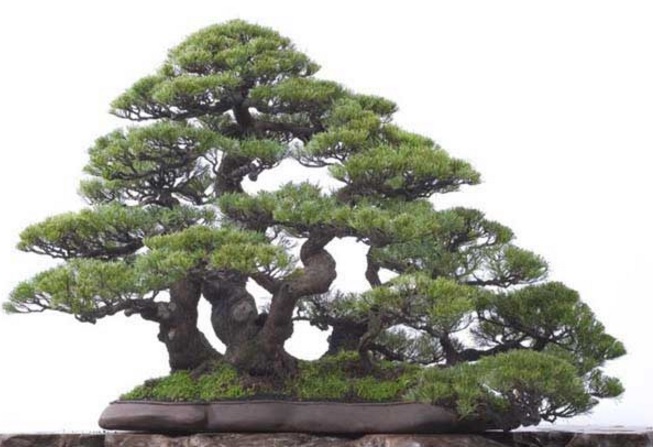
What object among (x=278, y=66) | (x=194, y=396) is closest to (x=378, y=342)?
(x=194, y=396)

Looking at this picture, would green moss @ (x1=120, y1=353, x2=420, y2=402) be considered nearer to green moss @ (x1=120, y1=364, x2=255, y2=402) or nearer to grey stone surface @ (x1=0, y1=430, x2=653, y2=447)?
green moss @ (x1=120, y1=364, x2=255, y2=402)

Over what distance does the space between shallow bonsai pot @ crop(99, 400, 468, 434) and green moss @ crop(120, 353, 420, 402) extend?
8 centimetres

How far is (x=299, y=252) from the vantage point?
5.98m

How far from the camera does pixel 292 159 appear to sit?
5992 mm

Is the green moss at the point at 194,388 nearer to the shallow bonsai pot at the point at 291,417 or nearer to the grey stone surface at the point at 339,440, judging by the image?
the shallow bonsai pot at the point at 291,417

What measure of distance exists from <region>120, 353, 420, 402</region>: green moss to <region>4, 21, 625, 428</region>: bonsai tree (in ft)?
0.05

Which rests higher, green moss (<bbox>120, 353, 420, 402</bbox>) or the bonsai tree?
the bonsai tree

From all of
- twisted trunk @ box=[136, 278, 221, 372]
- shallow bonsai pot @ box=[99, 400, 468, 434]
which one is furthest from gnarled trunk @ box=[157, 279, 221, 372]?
shallow bonsai pot @ box=[99, 400, 468, 434]

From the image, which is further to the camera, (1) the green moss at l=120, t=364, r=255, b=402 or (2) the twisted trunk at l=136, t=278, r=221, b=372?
(2) the twisted trunk at l=136, t=278, r=221, b=372

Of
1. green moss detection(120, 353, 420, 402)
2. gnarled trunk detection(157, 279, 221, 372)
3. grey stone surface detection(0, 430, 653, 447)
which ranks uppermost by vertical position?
gnarled trunk detection(157, 279, 221, 372)

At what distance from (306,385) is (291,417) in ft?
0.79

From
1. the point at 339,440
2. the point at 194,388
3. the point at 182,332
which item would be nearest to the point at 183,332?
the point at 182,332

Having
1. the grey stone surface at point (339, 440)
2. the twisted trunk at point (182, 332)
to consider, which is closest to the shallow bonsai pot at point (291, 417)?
the grey stone surface at point (339, 440)

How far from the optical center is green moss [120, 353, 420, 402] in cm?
568
